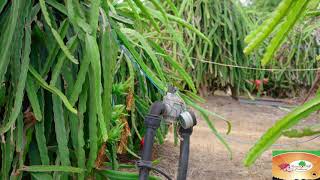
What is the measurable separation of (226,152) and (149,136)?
64.7 inches

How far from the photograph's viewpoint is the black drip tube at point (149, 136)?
5.38 ft

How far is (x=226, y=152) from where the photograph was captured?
325 cm

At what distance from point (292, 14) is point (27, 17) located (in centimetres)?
105

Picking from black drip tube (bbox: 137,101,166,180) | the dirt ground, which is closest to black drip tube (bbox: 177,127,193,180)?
black drip tube (bbox: 137,101,166,180)

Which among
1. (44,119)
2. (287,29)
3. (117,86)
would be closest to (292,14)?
(287,29)

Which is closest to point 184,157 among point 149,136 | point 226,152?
point 149,136

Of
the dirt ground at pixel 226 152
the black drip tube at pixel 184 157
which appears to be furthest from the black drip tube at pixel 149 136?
the dirt ground at pixel 226 152

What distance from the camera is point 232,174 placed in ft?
8.69

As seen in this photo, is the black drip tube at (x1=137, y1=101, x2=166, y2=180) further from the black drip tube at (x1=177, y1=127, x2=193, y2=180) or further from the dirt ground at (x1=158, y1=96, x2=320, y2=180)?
the dirt ground at (x1=158, y1=96, x2=320, y2=180)

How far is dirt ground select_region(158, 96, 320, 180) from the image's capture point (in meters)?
2.64

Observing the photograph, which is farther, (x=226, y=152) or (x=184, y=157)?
(x=226, y=152)

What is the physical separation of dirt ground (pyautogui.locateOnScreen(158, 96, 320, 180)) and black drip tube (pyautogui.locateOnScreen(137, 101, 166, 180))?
0.77 meters

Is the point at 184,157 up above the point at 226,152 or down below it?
below

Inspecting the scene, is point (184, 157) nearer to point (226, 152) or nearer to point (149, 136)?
point (149, 136)
